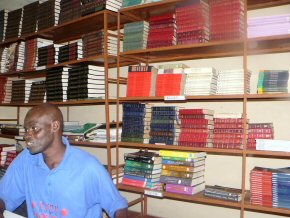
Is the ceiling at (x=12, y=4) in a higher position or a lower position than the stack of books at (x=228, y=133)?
higher

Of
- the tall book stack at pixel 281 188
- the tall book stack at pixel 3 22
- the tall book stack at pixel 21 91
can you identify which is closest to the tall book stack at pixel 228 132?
the tall book stack at pixel 281 188

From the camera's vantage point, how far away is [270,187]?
2061mm

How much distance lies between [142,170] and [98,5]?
1.59 meters

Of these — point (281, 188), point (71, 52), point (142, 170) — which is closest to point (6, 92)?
point (71, 52)

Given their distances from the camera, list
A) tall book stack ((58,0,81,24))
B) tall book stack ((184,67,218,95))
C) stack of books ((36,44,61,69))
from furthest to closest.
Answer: stack of books ((36,44,61,69)) < tall book stack ((58,0,81,24)) < tall book stack ((184,67,218,95))

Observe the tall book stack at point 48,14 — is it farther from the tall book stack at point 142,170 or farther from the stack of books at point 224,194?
the stack of books at point 224,194

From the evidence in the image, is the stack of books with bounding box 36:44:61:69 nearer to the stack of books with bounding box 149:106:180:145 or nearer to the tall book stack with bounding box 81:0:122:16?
the tall book stack with bounding box 81:0:122:16

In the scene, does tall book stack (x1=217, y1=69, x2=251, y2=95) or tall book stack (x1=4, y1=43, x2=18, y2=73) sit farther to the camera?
tall book stack (x1=4, y1=43, x2=18, y2=73)

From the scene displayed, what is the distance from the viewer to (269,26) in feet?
6.81

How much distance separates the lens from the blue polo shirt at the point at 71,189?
171cm

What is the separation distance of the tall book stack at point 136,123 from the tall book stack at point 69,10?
1138 mm

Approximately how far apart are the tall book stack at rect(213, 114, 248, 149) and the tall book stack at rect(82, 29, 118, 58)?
48.9 inches

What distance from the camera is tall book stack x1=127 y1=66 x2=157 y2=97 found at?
8.57 ft

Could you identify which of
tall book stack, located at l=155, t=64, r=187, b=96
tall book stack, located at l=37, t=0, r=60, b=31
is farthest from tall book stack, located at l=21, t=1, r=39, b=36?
tall book stack, located at l=155, t=64, r=187, b=96
